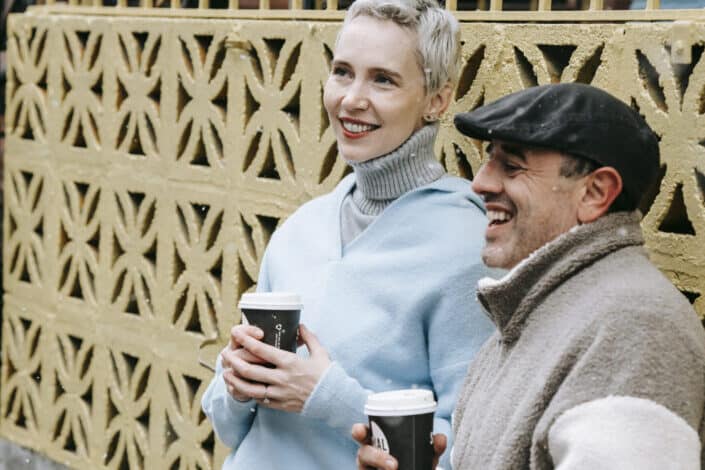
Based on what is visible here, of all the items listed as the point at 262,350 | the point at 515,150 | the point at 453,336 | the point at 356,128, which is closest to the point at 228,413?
the point at 262,350

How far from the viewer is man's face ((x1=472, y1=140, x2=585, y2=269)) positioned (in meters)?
2.46

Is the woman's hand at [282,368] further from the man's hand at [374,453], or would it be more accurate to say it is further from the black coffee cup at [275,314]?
the man's hand at [374,453]

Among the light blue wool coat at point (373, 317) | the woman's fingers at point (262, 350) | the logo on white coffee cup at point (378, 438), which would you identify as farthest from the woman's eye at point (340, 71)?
the logo on white coffee cup at point (378, 438)

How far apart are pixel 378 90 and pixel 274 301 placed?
0.59 meters

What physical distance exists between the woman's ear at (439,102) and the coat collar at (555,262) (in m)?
0.87

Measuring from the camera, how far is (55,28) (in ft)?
19.2

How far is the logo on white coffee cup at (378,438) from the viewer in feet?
8.46

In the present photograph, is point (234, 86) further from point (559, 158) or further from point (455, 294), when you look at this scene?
point (559, 158)

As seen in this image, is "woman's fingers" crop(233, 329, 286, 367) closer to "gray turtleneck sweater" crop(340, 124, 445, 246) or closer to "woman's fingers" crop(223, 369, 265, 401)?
"woman's fingers" crop(223, 369, 265, 401)

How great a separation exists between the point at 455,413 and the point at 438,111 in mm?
899

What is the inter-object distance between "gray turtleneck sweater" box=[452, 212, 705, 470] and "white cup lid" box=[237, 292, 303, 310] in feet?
1.94

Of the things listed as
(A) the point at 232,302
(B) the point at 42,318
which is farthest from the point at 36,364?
(A) the point at 232,302

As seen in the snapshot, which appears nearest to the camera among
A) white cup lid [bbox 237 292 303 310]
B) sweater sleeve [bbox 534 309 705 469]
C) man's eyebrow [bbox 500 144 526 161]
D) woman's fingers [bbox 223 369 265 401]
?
sweater sleeve [bbox 534 309 705 469]

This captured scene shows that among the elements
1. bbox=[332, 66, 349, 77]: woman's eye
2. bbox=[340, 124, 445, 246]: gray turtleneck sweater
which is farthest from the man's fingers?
bbox=[332, 66, 349, 77]: woman's eye
